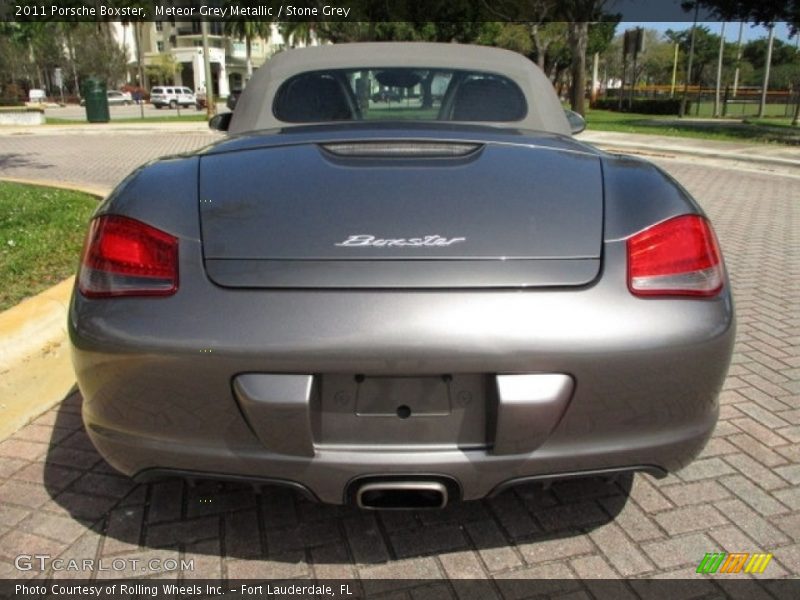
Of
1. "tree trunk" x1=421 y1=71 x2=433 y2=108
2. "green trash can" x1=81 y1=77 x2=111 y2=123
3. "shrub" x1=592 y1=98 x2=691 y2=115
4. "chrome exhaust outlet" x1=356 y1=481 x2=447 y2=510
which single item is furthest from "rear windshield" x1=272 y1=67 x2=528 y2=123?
"shrub" x1=592 y1=98 x2=691 y2=115

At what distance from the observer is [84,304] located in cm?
186

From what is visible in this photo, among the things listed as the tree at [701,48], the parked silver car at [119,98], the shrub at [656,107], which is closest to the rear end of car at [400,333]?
the shrub at [656,107]

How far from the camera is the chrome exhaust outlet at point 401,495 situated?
176 cm

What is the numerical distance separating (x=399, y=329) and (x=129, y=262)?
0.77 m

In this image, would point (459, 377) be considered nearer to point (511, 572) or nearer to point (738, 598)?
point (511, 572)

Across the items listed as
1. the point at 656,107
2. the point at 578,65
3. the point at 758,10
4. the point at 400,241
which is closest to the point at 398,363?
the point at 400,241

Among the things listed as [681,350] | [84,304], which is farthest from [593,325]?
[84,304]

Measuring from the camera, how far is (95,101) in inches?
1038

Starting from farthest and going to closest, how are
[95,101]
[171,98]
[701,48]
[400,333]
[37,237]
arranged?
[701,48], [171,98], [95,101], [37,237], [400,333]

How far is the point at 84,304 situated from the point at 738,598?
2013 millimetres

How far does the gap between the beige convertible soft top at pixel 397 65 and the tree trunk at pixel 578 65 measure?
22.2 meters

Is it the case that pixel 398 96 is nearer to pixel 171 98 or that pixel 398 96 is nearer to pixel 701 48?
pixel 171 98

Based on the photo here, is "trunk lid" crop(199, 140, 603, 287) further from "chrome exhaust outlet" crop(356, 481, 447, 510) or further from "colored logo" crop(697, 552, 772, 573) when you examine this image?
"colored logo" crop(697, 552, 772, 573)

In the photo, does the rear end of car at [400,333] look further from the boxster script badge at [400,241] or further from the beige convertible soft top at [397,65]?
the beige convertible soft top at [397,65]
